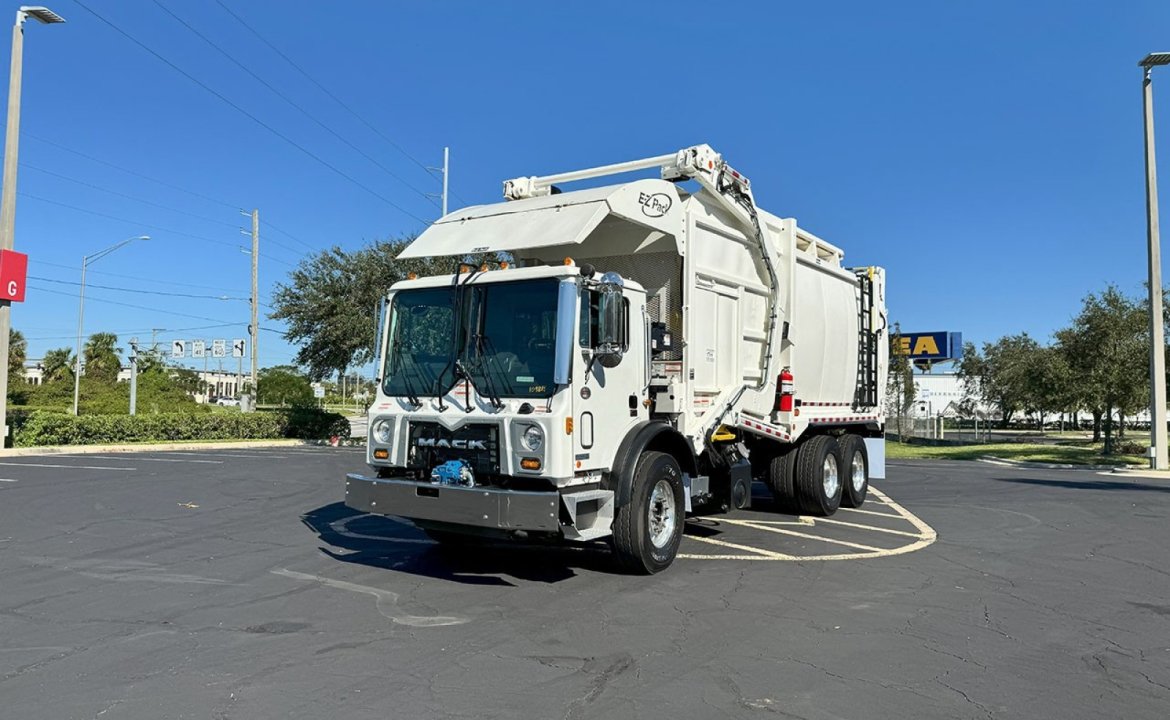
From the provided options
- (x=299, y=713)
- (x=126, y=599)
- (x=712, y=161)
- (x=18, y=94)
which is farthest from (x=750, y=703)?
(x=18, y=94)

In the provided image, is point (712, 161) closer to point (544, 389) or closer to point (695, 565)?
point (544, 389)

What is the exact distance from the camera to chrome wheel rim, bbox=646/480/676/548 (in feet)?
25.0

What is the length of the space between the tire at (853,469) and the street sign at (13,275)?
69.2 ft

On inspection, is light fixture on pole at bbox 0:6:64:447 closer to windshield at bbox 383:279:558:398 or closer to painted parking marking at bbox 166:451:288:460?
painted parking marking at bbox 166:451:288:460

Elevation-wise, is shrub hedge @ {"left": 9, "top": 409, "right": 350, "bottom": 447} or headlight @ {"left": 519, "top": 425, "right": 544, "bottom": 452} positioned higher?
headlight @ {"left": 519, "top": 425, "right": 544, "bottom": 452}

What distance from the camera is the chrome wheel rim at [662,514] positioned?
761cm

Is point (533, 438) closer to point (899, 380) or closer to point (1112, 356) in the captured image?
point (1112, 356)

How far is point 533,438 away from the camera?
6594 millimetres

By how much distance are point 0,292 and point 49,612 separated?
19128mm

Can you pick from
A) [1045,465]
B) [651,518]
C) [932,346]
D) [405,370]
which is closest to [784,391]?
[651,518]

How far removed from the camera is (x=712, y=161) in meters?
8.82

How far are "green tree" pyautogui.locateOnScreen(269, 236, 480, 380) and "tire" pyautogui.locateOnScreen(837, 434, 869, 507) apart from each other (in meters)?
20.8

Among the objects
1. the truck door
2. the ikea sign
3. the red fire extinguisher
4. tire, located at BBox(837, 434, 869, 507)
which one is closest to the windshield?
the truck door

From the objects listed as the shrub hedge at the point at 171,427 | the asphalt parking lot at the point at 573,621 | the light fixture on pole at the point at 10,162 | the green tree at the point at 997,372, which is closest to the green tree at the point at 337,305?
the shrub hedge at the point at 171,427
